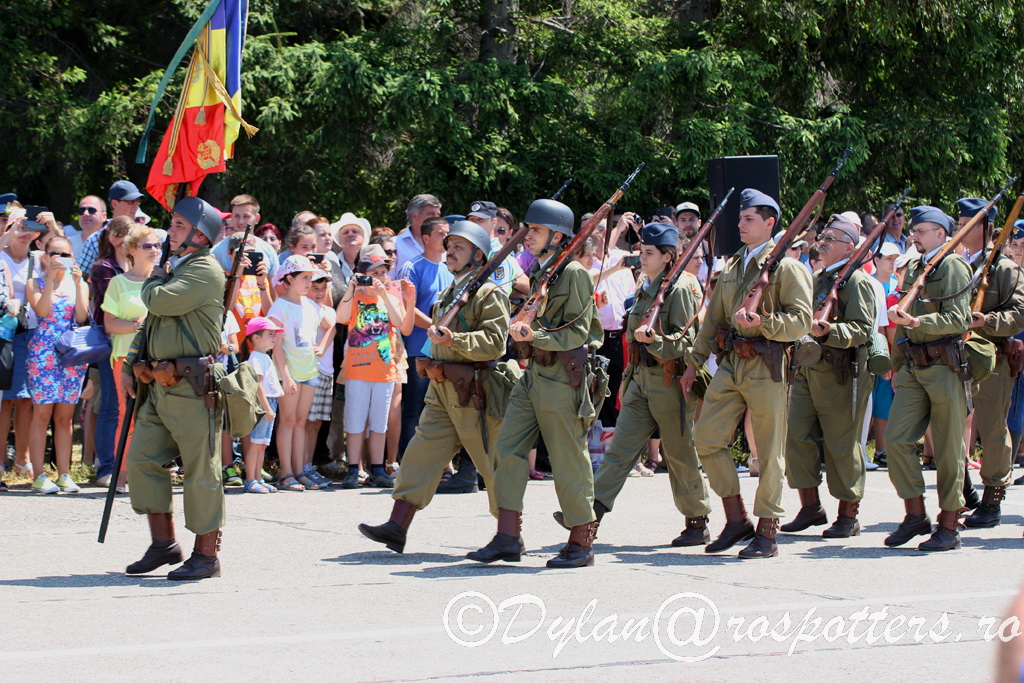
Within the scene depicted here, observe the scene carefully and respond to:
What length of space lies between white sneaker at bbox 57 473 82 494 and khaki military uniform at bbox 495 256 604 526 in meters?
3.87

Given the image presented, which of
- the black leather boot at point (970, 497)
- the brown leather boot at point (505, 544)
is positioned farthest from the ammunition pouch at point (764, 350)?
the black leather boot at point (970, 497)

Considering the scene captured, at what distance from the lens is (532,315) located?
753 centimetres

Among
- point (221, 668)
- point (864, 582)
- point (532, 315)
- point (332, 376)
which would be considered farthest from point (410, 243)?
point (221, 668)

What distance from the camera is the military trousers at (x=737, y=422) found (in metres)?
7.77

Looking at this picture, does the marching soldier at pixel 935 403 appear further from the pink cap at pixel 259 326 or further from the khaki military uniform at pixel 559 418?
the pink cap at pixel 259 326

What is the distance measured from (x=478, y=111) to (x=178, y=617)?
11032 mm

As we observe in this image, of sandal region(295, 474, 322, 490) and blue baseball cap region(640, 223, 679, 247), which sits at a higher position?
blue baseball cap region(640, 223, 679, 247)

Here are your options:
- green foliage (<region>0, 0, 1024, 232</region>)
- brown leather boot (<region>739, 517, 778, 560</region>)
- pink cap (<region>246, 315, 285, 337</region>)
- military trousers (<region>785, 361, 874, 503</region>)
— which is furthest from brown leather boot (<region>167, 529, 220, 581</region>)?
green foliage (<region>0, 0, 1024, 232</region>)

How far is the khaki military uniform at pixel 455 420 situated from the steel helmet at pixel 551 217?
0.47 metres

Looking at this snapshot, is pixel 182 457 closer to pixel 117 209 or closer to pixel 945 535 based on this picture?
pixel 945 535

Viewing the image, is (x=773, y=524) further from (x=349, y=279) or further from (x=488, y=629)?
(x=349, y=279)

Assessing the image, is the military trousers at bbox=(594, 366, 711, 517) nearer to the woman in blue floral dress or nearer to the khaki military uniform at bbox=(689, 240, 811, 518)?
the khaki military uniform at bbox=(689, 240, 811, 518)

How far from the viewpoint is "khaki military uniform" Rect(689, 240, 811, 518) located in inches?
305

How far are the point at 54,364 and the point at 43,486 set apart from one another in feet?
2.96
